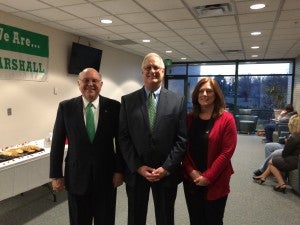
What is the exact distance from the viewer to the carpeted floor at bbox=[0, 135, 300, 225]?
315 centimetres

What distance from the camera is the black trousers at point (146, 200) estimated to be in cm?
193

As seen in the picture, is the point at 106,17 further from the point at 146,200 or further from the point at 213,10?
the point at 146,200

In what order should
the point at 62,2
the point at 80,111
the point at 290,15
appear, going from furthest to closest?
1. the point at 290,15
2. the point at 62,2
3. the point at 80,111

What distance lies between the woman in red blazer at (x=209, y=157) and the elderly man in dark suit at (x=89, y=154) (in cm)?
55

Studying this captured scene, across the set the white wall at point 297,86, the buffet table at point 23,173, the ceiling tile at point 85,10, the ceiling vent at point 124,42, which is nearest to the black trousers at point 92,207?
the buffet table at point 23,173

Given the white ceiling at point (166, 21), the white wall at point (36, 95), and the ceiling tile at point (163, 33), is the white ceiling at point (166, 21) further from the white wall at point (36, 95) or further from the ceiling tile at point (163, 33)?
the white wall at point (36, 95)

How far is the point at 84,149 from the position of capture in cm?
203

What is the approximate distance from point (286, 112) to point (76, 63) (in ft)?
19.6

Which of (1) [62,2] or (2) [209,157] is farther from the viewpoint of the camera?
(1) [62,2]

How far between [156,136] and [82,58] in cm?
457

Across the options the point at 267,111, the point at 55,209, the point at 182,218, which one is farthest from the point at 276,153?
the point at 267,111

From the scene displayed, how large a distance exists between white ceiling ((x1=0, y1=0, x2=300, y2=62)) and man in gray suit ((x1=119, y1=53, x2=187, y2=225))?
2.11 m

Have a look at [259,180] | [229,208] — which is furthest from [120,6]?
[259,180]

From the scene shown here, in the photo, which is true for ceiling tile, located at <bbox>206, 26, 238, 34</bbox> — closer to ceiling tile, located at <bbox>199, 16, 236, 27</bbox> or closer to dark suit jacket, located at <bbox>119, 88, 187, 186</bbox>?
ceiling tile, located at <bbox>199, 16, 236, 27</bbox>
